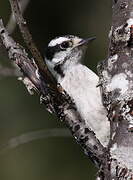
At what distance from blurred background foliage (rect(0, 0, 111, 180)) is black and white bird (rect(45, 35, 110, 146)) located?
2.66 metres

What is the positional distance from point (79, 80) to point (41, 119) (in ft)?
11.7

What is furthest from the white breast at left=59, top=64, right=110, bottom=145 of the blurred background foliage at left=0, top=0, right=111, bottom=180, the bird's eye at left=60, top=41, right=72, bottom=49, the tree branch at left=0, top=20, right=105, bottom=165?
the blurred background foliage at left=0, top=0, right=111, bottom=180

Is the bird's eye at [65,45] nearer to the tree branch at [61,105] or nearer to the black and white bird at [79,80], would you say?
the black and white bird at [79,80]

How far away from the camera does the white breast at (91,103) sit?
391 cm

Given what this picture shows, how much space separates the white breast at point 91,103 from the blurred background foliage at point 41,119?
125 inches

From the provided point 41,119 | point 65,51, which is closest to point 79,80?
point 65,51

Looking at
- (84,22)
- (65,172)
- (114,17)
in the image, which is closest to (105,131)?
(114,17)

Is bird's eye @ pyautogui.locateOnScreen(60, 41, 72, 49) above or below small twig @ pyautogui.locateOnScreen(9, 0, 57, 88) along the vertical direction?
above

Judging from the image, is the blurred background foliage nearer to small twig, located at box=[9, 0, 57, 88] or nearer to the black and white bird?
the black and white bird

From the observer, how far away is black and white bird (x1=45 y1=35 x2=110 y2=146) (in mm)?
3918

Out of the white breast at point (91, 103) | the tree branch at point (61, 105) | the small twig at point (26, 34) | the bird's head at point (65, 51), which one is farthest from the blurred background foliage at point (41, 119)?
the small twig at point (26, 34)

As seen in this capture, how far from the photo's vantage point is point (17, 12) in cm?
261

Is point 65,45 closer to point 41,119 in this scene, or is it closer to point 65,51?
point 65,51

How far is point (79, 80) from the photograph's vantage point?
411 cm
